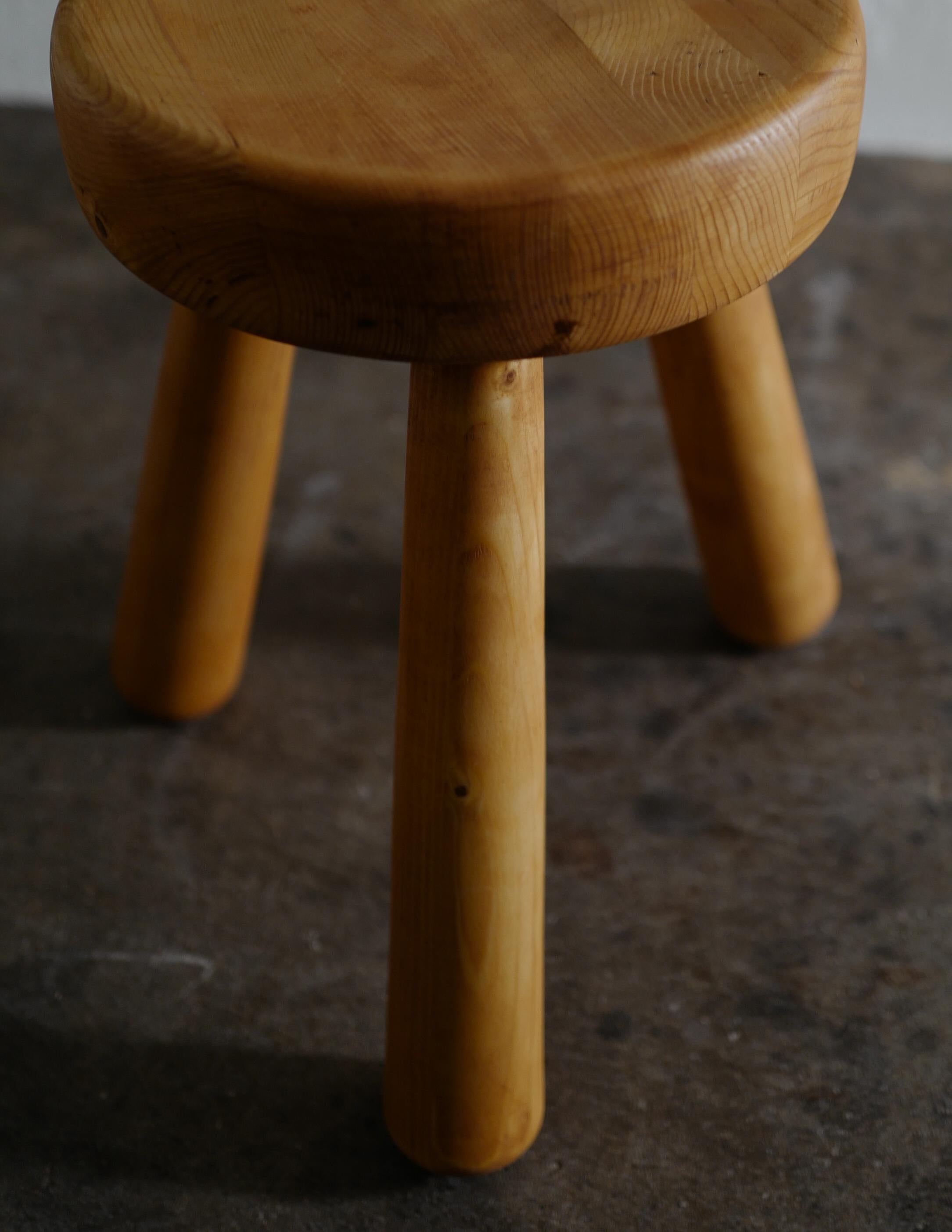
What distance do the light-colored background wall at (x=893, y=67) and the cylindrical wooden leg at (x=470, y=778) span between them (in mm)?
1278

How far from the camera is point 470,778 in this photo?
565mm

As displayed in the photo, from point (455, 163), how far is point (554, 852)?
1.65 feet

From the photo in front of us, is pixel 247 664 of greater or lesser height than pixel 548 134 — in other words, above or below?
below

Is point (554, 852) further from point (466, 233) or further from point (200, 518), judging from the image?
point (466, 233)

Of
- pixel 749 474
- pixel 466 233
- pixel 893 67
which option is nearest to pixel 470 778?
pixel 466 233

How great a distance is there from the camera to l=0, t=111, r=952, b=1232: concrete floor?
0.68m

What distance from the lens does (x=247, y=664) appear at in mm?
970

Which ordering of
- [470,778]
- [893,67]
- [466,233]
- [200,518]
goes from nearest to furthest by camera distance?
1. [466,233]
2. [470,778]
3. [200,518]
4. [893,67]

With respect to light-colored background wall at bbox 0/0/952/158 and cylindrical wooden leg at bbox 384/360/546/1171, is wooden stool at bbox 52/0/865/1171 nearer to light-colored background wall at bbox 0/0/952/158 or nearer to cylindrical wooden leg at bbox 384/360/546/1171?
cylindrical wooden leg at bbox 384/360/546/1171

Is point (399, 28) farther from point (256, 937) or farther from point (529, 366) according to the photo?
point (256, 937)

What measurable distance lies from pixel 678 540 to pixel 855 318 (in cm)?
38

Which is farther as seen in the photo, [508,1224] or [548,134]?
[508,1224]

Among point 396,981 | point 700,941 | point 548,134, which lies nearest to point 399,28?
point 548,134

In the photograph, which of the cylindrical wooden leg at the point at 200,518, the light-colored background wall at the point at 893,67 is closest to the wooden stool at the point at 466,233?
the cylindrical wooden leg at the point at 200,518
